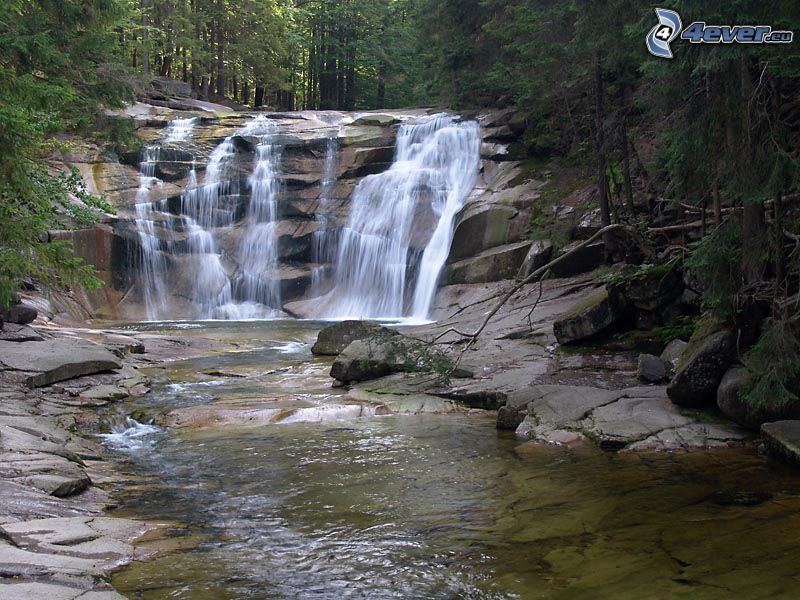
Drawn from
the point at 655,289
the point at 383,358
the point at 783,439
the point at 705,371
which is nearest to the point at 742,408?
the point at 705,371

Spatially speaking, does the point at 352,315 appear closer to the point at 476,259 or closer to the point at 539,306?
the point at 476,259

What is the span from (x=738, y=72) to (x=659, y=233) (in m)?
5.62

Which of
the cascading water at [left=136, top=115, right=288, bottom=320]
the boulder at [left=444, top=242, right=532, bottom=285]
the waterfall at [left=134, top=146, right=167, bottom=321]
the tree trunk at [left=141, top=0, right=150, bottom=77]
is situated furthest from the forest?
the cascading water at [left=136, top=115, right=288, bottom=320]

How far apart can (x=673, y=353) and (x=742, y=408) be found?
2105 millimetres

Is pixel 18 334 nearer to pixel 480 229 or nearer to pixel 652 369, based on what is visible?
pixel 652 369

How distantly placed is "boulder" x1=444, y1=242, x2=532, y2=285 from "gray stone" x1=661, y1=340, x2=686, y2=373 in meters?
8.43

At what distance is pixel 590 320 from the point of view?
37.1ft

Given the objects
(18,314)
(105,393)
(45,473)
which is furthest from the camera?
(18,314)

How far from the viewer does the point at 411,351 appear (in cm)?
1070

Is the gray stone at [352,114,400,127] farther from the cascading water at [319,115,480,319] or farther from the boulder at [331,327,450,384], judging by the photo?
the boulder at [331,327,450,384]

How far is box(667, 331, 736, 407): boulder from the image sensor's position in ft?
26.5

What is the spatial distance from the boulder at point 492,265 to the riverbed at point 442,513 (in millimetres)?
9391

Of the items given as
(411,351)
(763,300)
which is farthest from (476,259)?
(763,300)

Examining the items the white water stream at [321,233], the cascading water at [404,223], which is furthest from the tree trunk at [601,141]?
the white water stream at [321,233]
